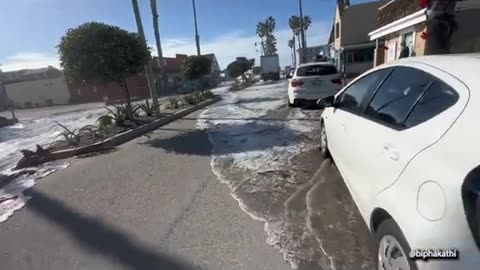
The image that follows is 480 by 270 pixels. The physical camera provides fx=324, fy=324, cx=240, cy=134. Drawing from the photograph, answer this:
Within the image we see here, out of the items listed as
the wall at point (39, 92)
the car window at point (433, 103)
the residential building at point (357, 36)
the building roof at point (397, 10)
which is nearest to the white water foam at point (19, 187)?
the car window at point (433, 103)

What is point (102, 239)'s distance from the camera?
3652 mm

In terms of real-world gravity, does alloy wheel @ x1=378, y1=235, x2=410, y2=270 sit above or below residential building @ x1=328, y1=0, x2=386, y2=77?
below

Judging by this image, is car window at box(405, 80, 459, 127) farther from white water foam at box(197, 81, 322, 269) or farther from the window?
the window

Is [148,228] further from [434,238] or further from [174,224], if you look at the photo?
[434,238]

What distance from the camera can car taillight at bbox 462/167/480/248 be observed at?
4.99ft

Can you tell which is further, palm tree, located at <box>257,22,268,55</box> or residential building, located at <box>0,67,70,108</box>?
palm tree, located at <box>257,22,268,55</box>

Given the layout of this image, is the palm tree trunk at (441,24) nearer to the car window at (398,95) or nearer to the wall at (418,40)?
the car window at (398,95)

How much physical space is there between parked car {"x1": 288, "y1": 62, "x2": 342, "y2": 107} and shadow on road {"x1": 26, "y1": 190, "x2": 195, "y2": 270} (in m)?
8.42

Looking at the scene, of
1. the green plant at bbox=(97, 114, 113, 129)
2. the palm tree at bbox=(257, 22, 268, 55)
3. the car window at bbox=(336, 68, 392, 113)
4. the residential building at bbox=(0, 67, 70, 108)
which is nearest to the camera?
the car window at bbox=(336, 68, 392, 113)

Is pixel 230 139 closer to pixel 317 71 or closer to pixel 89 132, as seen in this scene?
pixel 89 132

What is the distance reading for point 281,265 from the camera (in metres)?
2.95

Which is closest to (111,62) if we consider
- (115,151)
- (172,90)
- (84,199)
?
(115,151)

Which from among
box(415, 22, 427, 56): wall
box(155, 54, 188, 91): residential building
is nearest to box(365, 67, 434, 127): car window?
box(415, 22, 427, 56): wall

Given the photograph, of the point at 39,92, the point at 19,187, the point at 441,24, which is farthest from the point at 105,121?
the point at 39,92
